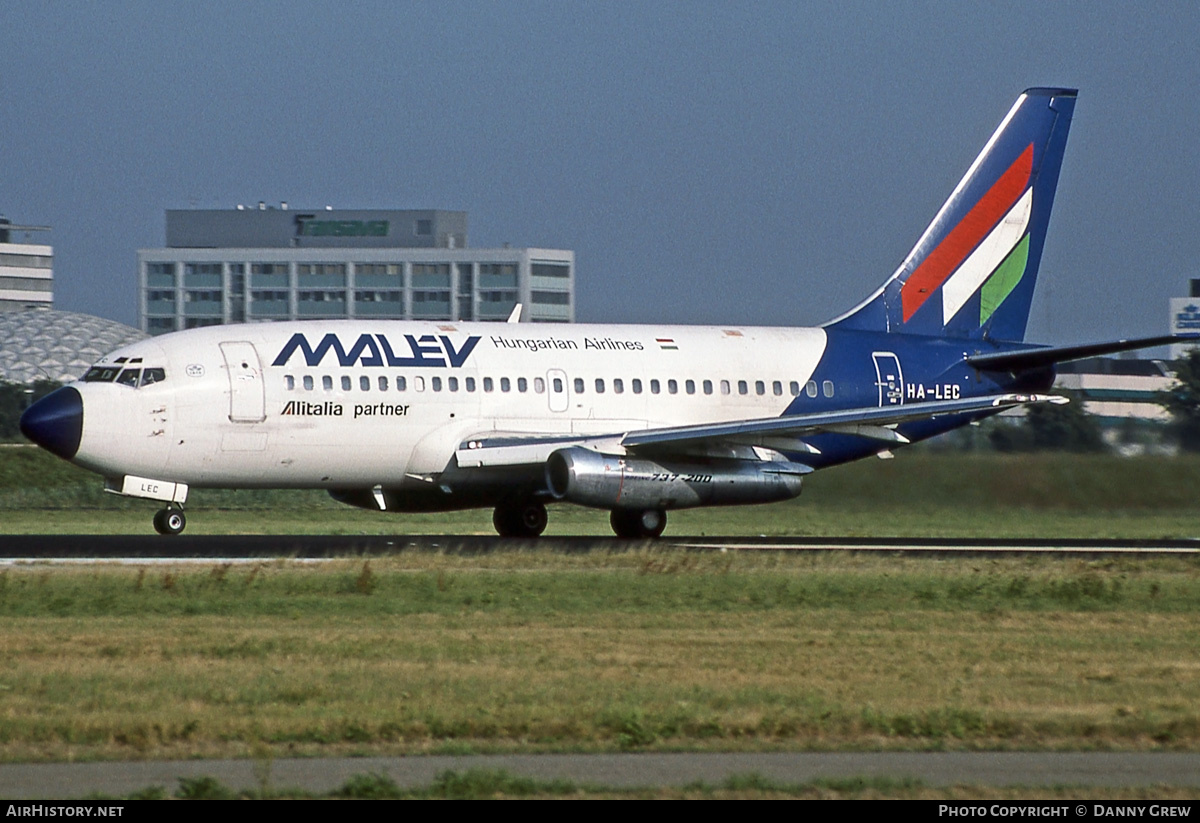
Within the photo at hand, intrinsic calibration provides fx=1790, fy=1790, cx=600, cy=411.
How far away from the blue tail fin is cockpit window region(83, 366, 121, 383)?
16532 mm

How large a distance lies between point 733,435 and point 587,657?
17.6 meters

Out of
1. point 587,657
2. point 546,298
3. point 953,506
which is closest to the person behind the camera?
point 587,657

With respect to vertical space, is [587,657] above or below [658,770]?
below

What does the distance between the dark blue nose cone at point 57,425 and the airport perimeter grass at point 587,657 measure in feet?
20.5

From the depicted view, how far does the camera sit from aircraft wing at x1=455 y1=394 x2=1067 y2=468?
34781 millimetres

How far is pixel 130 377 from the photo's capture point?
3303cm

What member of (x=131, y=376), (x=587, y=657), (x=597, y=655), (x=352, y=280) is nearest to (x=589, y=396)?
(x=131, y=376)

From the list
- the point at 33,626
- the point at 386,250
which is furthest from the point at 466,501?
the point at 386,250

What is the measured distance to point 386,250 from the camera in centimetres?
19575

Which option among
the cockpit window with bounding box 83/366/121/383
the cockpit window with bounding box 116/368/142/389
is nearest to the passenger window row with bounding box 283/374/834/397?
the cockpit window with bounding box 116/368/142/389

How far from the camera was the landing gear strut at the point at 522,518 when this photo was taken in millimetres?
37094

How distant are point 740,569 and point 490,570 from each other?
3.93 metres

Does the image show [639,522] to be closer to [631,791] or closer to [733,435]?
[733,435]

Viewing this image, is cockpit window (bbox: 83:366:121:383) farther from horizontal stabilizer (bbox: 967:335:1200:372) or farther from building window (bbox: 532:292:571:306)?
building window (bbox: 532:292:571:306)
